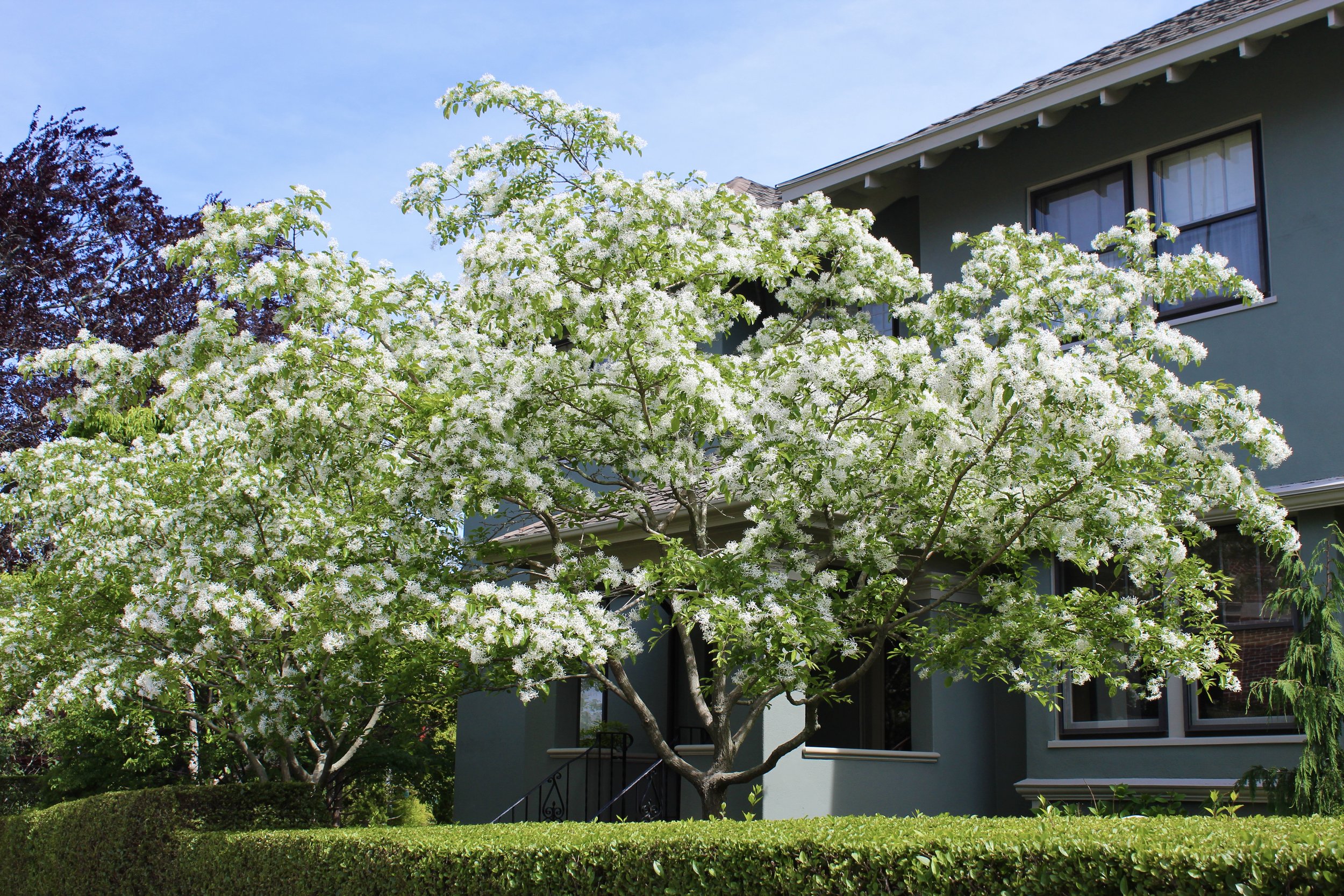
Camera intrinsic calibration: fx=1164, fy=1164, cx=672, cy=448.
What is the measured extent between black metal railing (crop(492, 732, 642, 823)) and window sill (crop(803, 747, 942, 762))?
256 centimetres

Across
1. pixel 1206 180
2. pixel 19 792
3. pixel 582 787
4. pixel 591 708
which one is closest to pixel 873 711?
pixel 591 708

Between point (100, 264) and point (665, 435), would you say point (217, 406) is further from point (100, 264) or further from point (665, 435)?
point (100, 264)

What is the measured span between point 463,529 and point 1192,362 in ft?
20.9

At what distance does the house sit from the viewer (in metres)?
9.22

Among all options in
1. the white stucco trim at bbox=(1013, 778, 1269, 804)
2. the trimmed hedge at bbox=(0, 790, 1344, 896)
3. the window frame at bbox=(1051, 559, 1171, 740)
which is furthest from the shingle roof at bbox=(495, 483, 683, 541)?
the white stucco trim at bbox=(1013, 778, 1269, 804)

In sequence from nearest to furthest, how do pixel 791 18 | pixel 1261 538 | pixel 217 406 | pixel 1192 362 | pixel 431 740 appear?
pixel 1261 538, pixel 217 406, pixel 791 18, pixel 1192 362, pixel 431 740

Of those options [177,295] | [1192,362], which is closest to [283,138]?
[1192,362]

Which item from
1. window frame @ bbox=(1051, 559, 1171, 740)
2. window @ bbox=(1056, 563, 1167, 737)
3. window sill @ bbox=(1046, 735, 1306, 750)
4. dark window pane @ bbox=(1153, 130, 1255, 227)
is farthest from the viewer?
dark window pane @ bbox=(1153, 130, 1255, 227)

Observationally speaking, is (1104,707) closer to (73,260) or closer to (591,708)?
(591,708)

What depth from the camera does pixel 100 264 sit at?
19.5m

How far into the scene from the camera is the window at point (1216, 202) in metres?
9.95

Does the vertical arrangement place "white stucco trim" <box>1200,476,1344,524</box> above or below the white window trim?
below

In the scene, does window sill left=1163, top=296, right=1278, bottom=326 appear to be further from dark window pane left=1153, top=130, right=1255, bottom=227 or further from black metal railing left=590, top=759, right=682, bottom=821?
black metal railing left=590, top=759, right=682, bottom=821

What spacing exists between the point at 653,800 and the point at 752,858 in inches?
259
